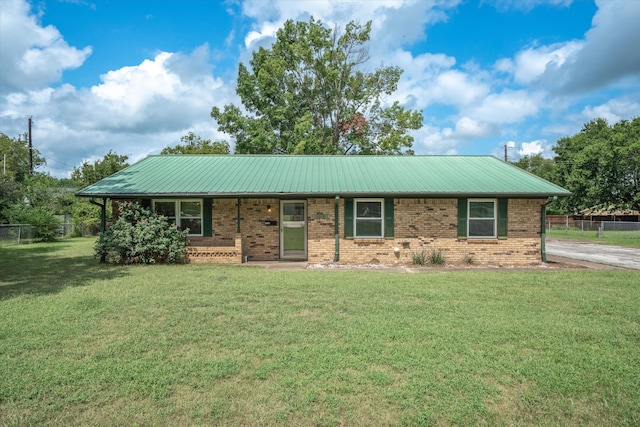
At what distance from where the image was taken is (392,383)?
3.70 meters

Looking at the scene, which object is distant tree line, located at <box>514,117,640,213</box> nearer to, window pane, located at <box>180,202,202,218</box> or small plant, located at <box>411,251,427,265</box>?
small plant, located at <box>411,251,427,265</box>

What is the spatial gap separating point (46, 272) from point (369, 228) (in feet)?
Result: 30.9

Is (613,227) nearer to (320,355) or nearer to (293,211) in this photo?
(293,211)

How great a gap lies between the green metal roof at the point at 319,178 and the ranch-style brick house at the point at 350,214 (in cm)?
6

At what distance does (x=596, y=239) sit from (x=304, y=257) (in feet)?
62.4

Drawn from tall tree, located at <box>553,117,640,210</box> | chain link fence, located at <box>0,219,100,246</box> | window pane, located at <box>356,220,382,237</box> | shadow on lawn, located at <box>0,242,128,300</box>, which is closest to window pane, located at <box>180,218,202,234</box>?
shadow on lawn, located at <box>0,242,128,300</box>

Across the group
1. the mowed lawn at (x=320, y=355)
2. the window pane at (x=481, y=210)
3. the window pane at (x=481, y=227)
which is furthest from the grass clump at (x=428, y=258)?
the mowed lawn at (x=320, y=355)

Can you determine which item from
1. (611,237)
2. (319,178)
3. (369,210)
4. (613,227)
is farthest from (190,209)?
(613,227)

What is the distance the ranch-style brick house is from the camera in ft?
38.5

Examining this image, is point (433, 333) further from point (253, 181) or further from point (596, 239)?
point (596, 239)

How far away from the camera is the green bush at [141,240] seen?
11.5 meters

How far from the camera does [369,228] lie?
39.5 feet

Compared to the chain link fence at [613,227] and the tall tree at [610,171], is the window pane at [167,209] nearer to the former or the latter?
the chain link fence at [613,227]

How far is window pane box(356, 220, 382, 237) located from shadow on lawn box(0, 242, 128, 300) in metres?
6.95
